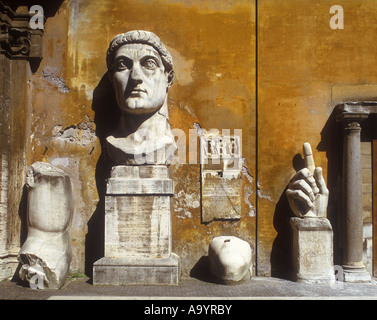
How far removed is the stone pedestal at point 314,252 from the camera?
17.3 ft

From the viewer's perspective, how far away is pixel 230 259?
16.8ft

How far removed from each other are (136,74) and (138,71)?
0.17ft

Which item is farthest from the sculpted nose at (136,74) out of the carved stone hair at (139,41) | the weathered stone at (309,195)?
the weathered stone at (309,195)

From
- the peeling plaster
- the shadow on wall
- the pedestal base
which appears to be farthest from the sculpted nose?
the pedestal base

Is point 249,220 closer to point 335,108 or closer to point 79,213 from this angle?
point 335,108

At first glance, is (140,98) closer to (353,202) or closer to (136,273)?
(136,273)

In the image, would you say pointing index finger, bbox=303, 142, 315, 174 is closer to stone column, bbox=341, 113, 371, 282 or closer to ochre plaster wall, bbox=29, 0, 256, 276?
stone column, bbox=341, 113, 371, 282

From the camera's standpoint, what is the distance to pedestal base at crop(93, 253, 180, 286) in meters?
5.04

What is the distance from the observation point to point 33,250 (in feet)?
16.5

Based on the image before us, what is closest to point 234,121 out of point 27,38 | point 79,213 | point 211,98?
point 211,98

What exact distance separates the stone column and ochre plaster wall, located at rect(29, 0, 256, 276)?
113 centimetres

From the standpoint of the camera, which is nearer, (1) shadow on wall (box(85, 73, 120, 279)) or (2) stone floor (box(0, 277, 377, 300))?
(2) stone floor (box(0, 277, 377, 300))

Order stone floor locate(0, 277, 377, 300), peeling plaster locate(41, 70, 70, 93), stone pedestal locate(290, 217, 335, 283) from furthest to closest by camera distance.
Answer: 1. peeling plaster locate(41, 70, 70, 93)
2. stone pedestal locate(290, 217, 335, 283)
3. stone floor locate(0, 277, 377, 300)

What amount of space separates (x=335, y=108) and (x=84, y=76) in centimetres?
325
